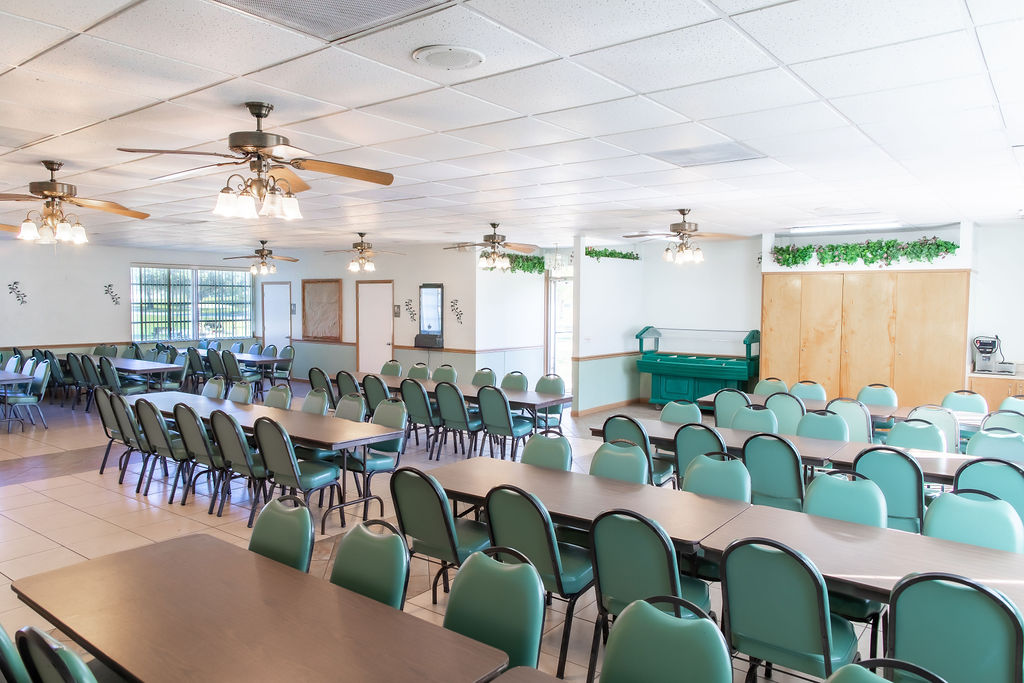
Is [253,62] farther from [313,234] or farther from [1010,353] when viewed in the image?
[1010,353]

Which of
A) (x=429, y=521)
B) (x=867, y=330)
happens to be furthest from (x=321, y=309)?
(x=429, y=521)

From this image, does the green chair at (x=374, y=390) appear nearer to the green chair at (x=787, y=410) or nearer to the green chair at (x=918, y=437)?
the green chair at (x=787, y=410)

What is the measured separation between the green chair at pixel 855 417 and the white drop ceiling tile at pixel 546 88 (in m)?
4.10

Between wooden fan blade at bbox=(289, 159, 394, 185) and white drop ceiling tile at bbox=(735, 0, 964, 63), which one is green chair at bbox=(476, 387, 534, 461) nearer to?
wooden fan blade at bbox=(289, 159, 394, 185)

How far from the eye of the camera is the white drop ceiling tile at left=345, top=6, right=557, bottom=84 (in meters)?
2.46

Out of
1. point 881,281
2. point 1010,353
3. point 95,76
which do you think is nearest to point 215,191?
point 95,76

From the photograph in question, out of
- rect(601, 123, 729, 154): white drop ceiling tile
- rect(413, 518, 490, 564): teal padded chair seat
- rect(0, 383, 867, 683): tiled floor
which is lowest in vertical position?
rect(0, 383, 867, 683): tiled floor

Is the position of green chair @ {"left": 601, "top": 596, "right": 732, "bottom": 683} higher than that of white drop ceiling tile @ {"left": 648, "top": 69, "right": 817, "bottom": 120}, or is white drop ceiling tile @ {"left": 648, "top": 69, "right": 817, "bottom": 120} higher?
white drop ceiling tile @ {"left": 648, "top": 69, "right": 817, "bottom": 120}

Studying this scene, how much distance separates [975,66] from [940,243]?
639 cm

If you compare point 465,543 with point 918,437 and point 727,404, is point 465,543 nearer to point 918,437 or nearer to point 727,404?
point 918,437

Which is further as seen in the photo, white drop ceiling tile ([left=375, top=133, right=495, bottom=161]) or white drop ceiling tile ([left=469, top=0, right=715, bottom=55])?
white drop ceiling tile ([left=375, top=133, right=495, bottom=161])

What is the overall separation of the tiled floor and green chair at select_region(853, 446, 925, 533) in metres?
0.78

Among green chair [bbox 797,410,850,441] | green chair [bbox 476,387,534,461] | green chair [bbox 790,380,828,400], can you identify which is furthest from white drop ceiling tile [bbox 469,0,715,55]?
green chair [bbox 790,380,828,400]

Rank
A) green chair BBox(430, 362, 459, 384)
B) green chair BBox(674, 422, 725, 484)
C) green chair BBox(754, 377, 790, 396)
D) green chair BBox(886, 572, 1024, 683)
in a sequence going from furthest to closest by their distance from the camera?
1. green chair BBox(430, 362, 459, 384)
2. green chair BBox(754, 377, 790, 396)
3. green chair BBox(674, 422, 725, 484)
4. green chair BBox(886, 572, 1024, 683)
